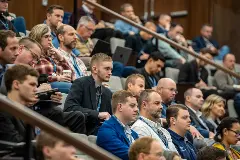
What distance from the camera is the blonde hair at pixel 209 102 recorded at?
879 centimetres

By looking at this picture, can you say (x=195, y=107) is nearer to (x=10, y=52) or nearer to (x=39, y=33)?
(x=39, y=33)

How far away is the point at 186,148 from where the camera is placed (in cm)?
679

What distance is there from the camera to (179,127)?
6.88 m

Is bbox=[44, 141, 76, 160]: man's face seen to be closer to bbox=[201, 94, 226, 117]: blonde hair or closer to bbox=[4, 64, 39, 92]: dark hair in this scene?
bbox=[4, 64, 39, 92]: dark hair

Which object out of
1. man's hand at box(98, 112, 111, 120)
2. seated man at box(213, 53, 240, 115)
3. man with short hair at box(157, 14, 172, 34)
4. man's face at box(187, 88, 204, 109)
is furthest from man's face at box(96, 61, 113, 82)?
man with short hair at box(157, 14, 172, 34)

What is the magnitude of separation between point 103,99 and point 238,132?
1.39m

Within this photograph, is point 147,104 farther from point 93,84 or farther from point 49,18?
point 49,18

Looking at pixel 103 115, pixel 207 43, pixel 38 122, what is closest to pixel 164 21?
pixel 207 43

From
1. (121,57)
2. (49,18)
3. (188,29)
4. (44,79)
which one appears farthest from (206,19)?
(44,79)

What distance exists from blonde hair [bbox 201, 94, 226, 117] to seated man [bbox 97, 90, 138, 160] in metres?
2.73

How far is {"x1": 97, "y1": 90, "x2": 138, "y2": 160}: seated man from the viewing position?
5.66 metres

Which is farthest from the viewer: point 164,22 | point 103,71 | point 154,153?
point 164,22

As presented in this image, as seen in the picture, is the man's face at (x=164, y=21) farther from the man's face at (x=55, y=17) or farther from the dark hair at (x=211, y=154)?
the dark hair at (x=211, y=154)

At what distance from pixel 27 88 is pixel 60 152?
82 centimetres
